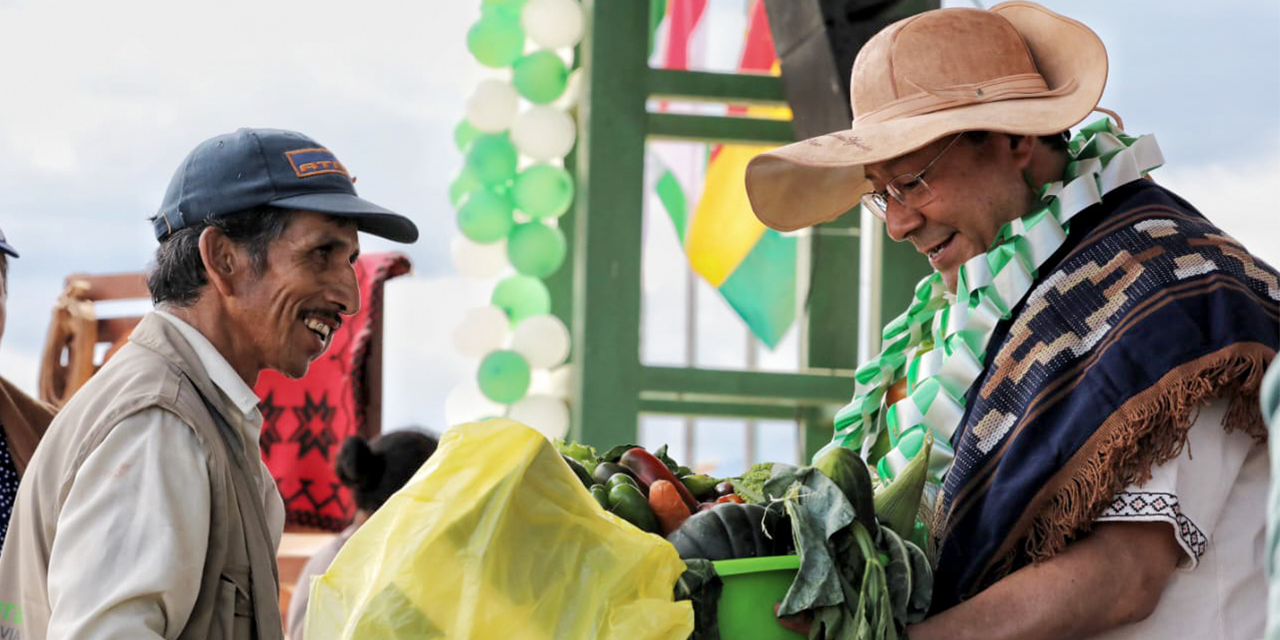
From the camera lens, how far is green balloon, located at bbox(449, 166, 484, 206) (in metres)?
5.14

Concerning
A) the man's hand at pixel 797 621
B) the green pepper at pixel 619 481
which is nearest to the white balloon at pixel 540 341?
the green pepper at pixel 619 481

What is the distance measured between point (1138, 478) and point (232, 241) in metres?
1.46

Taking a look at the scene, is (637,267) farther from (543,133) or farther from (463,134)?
(463,134)

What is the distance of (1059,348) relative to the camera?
7.32ft

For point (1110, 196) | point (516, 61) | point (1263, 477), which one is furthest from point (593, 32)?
point (1263, 477)

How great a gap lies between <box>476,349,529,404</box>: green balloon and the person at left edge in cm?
162

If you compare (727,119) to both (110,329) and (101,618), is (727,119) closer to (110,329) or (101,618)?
(110,329)

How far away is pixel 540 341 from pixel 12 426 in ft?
6.07

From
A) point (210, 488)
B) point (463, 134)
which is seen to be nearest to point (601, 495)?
point (210, 488)

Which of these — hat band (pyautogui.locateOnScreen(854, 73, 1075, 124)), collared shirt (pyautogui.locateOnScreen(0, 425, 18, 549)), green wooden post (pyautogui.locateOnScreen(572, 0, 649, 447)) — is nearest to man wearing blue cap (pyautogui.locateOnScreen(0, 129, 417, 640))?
hat band (pyautogui.locateOnScreen(854, 73, 1075, 124))

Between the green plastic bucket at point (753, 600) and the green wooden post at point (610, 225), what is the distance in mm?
2657

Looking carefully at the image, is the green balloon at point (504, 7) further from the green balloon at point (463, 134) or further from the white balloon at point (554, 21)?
the green balloon at point (463, 134)

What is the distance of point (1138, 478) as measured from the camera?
2104mm

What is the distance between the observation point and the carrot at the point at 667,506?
2.11 metres
